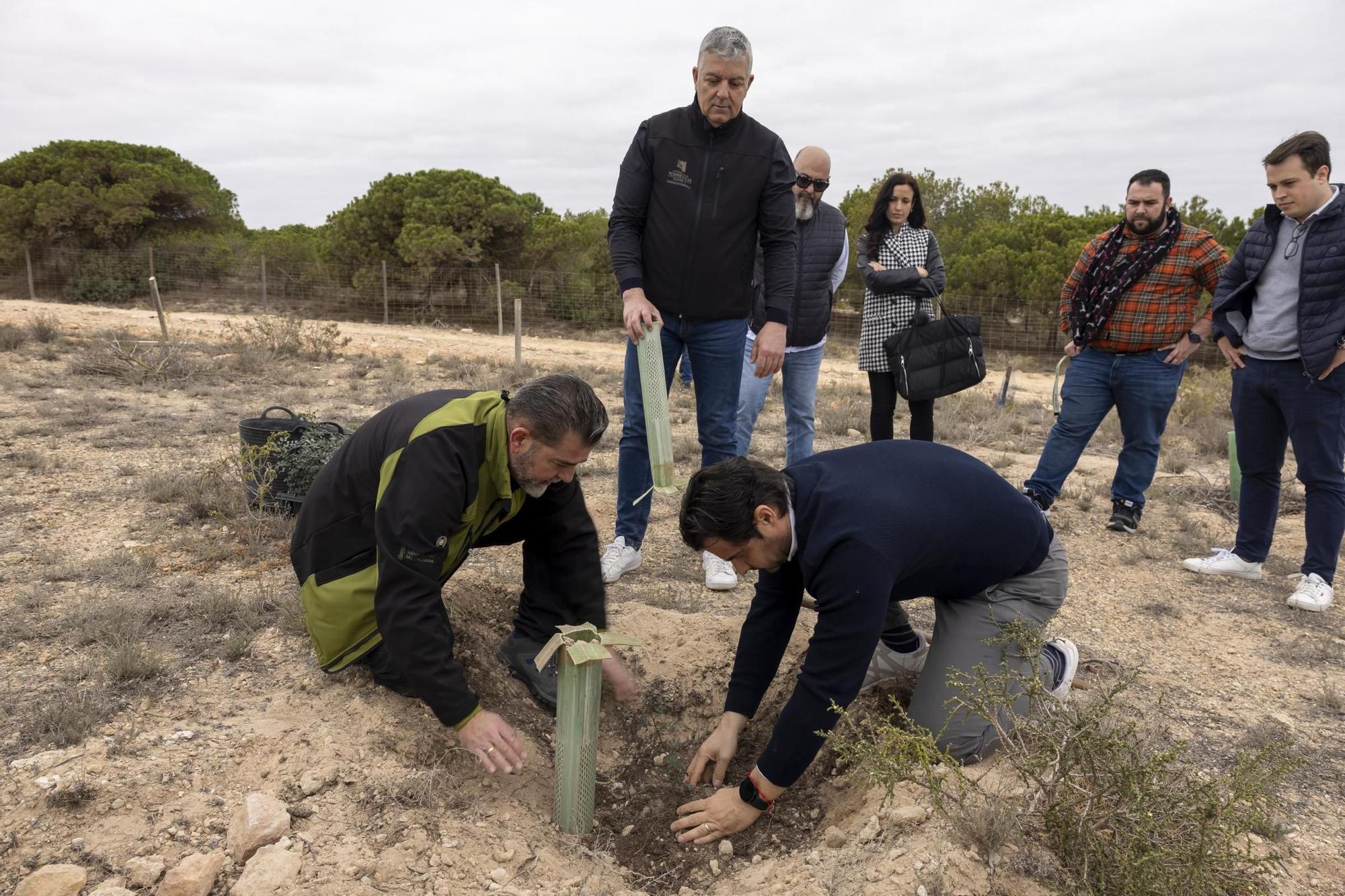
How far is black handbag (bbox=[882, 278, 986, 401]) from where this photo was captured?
4430 millimetres

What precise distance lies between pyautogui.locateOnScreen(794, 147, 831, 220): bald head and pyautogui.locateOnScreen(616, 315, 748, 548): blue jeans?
3.19 ft

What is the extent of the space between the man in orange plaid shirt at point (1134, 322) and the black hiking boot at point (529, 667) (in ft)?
9.39

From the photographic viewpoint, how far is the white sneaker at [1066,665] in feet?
8.80

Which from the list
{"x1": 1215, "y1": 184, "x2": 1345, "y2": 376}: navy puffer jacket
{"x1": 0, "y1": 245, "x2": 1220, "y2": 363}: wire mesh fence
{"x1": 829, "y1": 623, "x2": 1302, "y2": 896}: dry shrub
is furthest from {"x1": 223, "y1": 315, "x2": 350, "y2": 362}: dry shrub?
{"x1": 829, "y1": 623, "x2": 1302, "y2": 896}: dry shrub

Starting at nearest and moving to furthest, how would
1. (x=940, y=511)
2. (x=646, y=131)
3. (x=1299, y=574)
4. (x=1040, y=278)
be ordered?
(x=940, y=511), (x=646, y=131), (x=1299, y=574), (x=1040, y=278)

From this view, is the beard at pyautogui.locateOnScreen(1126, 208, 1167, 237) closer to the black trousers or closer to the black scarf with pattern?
the black scarf with pattern

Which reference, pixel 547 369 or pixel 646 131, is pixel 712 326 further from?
pixel 547 369

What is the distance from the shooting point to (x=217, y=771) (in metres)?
2.20

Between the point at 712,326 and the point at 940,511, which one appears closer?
the point at 940,511

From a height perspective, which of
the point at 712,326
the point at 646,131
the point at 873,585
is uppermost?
the point at 646,131

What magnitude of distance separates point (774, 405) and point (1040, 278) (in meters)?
8.66

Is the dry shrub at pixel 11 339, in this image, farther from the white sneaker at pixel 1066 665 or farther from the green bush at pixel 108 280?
the white sneaker at pixel 1066 665

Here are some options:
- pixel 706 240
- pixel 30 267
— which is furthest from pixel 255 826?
pixel 30 267

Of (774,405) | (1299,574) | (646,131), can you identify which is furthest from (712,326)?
(774,405)
